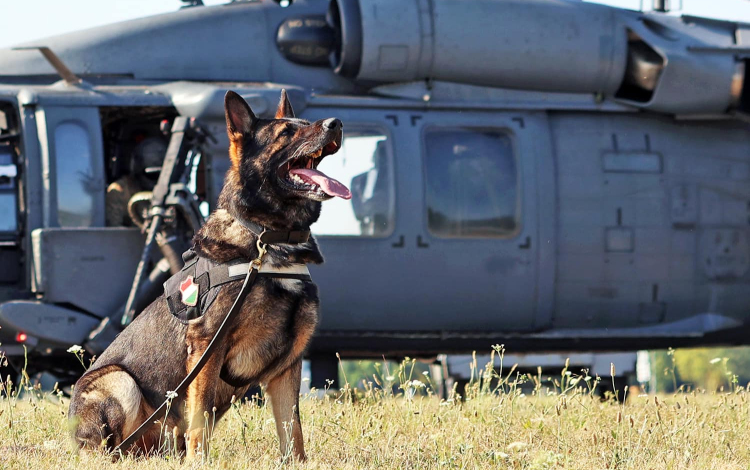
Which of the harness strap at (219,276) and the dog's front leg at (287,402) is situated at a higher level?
the harness strap at (219,276)

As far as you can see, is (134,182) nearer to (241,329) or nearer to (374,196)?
(374,196)

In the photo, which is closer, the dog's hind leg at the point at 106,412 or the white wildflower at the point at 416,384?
the dog's hind leg at the point at 106,412

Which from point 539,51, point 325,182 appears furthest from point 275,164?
point 539,51

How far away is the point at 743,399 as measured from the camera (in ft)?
23.8

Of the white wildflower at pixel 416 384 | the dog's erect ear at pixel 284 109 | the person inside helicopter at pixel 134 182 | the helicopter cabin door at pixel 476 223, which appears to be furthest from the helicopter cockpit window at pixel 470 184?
the dog's erect ear at pixel 284 109

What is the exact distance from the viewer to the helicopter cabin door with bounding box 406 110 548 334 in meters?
8.78

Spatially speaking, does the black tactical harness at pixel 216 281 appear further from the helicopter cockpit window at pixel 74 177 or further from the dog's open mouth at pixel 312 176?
the helicopter cockpit window at pixel 74 177

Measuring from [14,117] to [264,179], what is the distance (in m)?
5.04

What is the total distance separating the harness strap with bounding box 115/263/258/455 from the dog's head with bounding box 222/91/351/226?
0.30 meters

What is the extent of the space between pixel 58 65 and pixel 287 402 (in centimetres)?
493

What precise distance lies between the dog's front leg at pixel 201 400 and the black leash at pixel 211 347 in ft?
0.09

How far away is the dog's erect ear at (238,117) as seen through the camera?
4.46m

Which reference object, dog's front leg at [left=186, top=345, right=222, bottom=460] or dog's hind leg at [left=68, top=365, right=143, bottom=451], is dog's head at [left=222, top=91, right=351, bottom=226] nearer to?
dog's front leg at [left=186, top=345, right=222, bottom=460]

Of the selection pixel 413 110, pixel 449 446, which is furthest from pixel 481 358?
pixel 449 446
